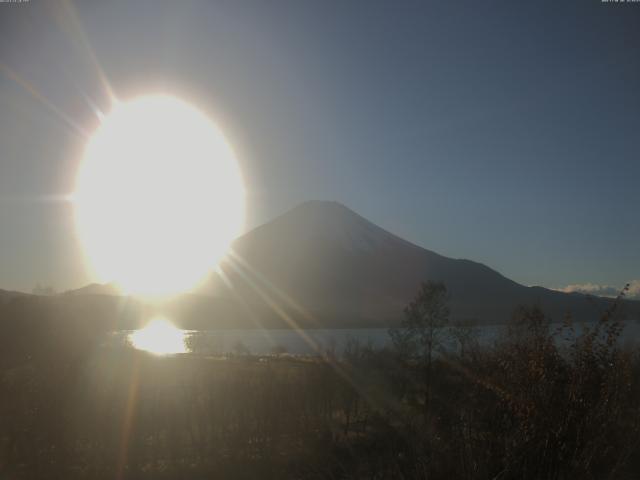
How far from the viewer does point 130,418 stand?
1177 cm

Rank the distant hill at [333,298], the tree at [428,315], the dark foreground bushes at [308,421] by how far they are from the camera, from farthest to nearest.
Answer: the distant hill at [333,298] → the tree at [428,315] → the dark foreground bushes at [308,421]

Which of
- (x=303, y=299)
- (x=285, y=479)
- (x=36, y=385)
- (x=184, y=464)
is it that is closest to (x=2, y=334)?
(x=36, y=385)

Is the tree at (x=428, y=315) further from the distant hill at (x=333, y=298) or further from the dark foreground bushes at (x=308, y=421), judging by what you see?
the distant hill at (x=333, y=298)

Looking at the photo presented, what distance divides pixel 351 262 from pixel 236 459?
189408mm

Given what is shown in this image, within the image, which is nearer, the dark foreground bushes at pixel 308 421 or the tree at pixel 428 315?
the dark foreground bushes at pixel 308 421

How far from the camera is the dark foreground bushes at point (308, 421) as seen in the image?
4402mm

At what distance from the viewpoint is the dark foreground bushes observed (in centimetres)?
440

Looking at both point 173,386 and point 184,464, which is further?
point 173,386

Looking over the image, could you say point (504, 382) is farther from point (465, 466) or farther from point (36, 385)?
point (36, 385)

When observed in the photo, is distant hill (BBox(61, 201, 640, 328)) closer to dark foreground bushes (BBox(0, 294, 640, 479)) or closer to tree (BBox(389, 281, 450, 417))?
tree (BBox(389, 281, 450, 417))

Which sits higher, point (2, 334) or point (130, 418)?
point (2, 334)

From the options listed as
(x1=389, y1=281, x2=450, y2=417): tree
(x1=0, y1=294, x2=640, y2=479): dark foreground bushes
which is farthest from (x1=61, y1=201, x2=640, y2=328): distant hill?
(x1=0, y1=294, x2=640, y2=479): dark foreground bushes

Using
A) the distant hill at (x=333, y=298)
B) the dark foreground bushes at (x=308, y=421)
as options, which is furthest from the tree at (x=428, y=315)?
the distant hill at (x=333, y=298)

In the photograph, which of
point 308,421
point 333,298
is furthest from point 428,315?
point 333,298
